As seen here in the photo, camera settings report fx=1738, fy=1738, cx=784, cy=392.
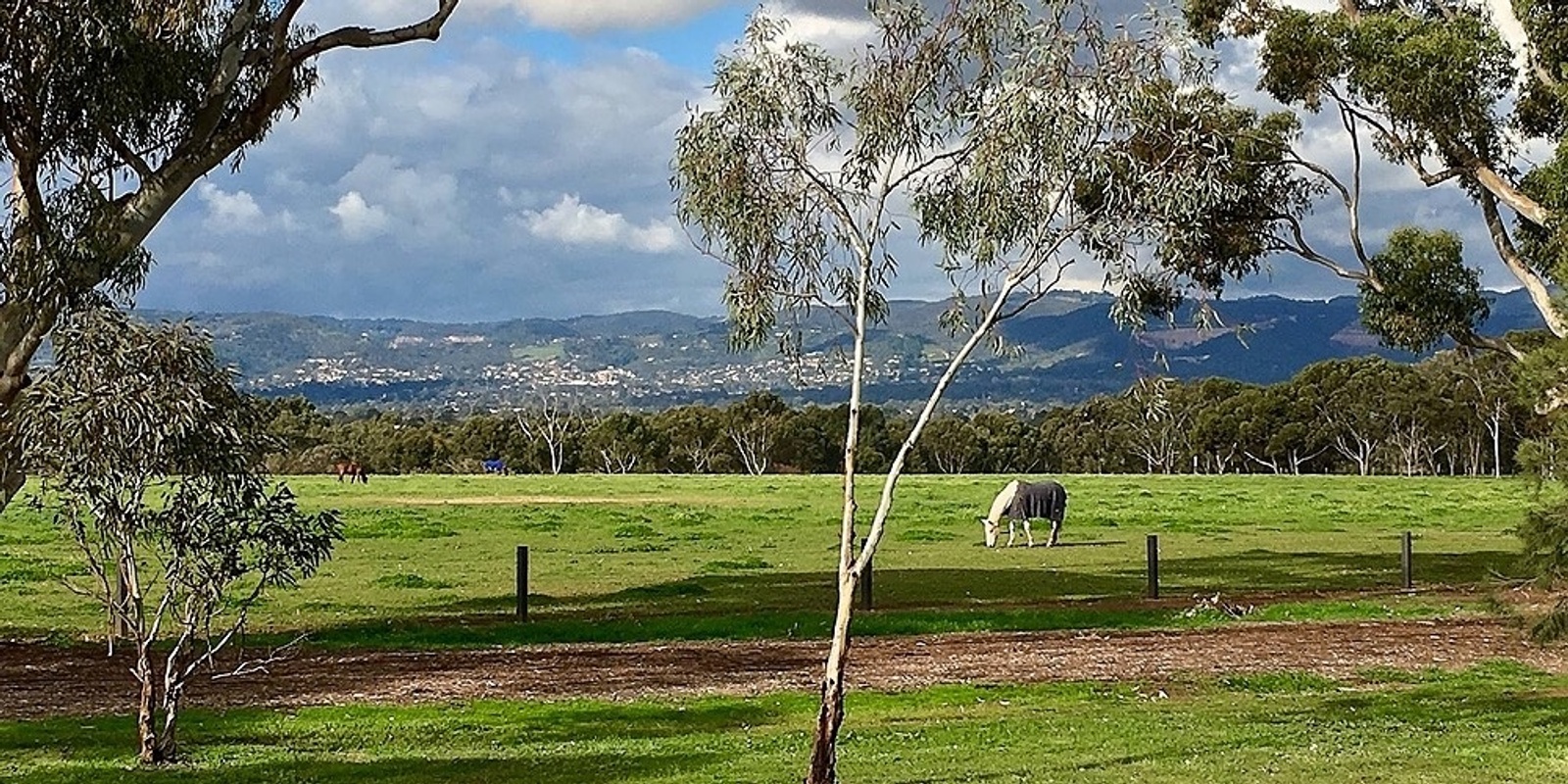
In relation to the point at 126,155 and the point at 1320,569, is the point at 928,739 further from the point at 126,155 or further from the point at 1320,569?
the point at 1320,569

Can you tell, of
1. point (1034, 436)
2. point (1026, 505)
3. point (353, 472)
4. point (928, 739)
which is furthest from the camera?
point (1034, 436)

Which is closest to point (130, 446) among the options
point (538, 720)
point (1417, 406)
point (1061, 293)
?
point (538, 720)

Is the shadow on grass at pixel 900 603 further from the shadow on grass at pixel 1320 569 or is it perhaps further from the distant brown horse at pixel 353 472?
the distant brown horse at pixel 353 472

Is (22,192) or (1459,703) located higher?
(22,192)

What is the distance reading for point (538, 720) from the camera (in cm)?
1859

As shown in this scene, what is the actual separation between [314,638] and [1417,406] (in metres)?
91.7

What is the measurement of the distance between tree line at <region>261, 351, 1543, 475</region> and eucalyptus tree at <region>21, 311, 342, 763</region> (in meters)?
89.7

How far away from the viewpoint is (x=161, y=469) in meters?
14.4

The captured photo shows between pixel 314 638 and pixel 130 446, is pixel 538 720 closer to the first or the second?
pixel 130 446

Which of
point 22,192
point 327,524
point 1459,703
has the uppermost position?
point 22,192

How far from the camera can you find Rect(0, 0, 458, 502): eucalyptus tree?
2112 centimetres

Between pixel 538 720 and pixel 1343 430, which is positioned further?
pixel 1343 430

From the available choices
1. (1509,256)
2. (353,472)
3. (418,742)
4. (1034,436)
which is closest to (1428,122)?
(1509,256)

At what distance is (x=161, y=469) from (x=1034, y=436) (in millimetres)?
115391
